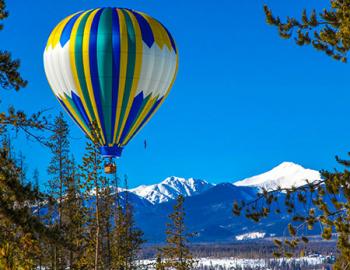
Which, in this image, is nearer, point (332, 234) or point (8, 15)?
point (332, 234)

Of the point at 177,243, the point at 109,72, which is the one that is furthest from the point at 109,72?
the point at 177,243

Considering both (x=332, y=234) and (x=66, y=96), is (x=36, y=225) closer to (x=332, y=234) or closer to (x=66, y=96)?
(x=332, y=234)

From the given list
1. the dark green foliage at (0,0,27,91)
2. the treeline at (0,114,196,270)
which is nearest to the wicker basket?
the treeline at (0,114,196,270)

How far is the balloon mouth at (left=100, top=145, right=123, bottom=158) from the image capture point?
60.9 meters

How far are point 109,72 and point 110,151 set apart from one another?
7738 mm

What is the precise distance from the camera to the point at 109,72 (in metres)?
63.0

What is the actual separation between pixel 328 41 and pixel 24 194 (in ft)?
24.9

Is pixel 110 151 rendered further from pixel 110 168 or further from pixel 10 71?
pixel 10 71

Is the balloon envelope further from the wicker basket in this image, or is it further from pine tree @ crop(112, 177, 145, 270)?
pine tree @ crop(112, 177, 145, 270)

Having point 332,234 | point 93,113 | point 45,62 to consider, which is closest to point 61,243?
point 332,234

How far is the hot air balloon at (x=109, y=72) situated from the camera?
62.5 meters

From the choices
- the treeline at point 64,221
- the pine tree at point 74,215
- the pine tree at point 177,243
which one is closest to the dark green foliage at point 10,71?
the treeline at point 64,221

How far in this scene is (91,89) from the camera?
206 ft

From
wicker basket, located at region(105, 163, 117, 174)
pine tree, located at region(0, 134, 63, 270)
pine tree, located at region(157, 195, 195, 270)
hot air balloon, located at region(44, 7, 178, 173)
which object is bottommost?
pine tree, located at region(0, 134, 63, 270)
